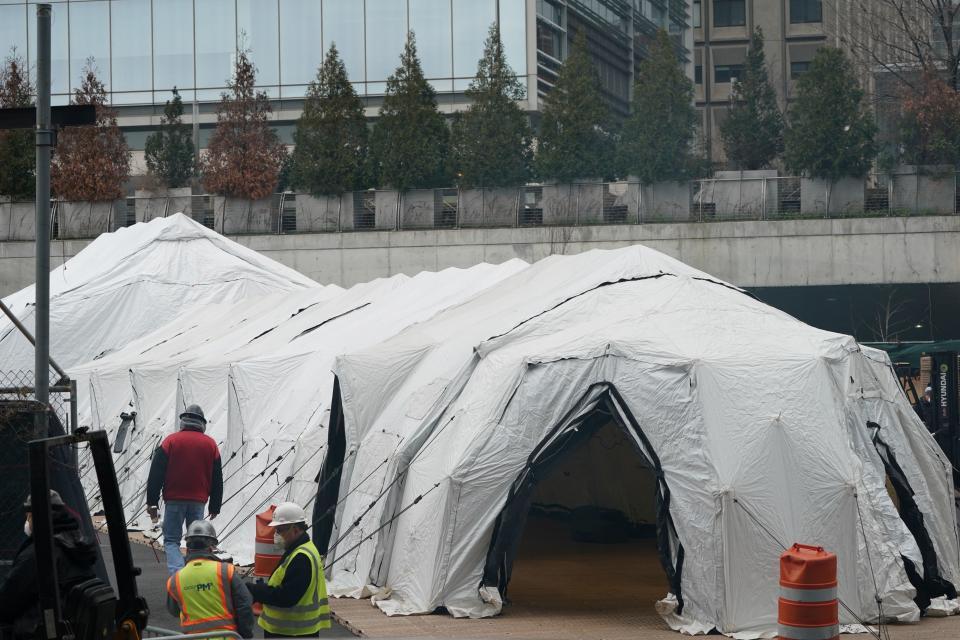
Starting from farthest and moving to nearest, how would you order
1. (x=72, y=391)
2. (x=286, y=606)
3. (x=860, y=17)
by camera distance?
(x=860, y=17) < (x=72, y=391) < (x=286, y=606)

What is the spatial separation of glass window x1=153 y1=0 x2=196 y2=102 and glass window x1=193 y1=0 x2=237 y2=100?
1.04ft

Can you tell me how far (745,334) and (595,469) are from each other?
5813 mm

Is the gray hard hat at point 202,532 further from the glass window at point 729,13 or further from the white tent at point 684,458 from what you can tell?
the glass window at point 729,13

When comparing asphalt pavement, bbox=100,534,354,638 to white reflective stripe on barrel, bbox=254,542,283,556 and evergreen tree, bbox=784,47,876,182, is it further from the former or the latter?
evergreen tree, bbox=784,47,876,182

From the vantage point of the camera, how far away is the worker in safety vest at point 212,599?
26.3ft

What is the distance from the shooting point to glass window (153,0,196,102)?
5138 centimetres

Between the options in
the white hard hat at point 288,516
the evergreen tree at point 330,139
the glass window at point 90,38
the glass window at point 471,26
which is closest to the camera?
the white hard hat at point 288,516

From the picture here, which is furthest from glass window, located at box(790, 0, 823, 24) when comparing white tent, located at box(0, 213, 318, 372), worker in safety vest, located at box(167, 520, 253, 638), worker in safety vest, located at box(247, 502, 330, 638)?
worker in safety vest, located at box(167, 520, 253, 638)

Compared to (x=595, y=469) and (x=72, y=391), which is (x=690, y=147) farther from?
(x=72, y=391)

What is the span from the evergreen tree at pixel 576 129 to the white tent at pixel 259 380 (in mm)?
16293

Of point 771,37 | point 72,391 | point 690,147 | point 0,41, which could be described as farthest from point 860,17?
point 72,391

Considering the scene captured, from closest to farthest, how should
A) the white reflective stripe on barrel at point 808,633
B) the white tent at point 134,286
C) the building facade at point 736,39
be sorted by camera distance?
the white reflective stripe on barrel at point 808,633, the white tent at point 134,286, the building facade at point 736,39

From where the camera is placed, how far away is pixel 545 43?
166 feet

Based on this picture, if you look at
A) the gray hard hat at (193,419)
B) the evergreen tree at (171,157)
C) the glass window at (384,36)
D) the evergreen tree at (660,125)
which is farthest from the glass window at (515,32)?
the gray hard hat at (193,419)
